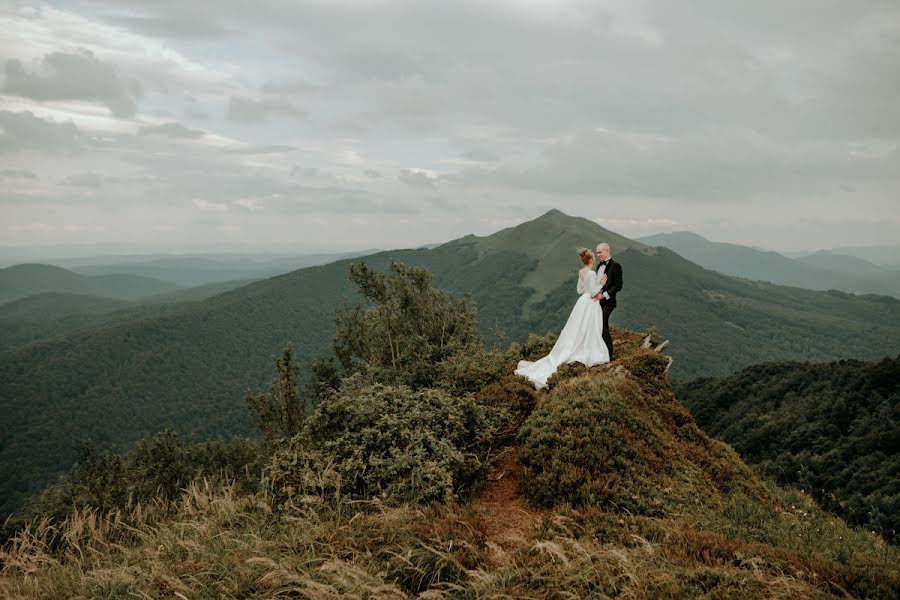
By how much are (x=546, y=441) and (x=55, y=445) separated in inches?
6368

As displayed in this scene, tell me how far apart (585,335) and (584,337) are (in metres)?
0.07

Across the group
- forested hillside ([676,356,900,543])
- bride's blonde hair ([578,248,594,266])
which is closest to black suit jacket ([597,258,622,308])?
bride's blonde hair ([578,248,594,266])

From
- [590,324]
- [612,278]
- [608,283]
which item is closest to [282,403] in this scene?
[590,324]

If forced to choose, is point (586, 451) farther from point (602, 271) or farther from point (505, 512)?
point (602, 271)

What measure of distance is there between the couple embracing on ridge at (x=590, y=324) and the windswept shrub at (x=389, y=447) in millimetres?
4938

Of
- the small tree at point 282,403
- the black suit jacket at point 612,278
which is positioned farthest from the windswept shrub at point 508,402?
the small tree at point 282,403

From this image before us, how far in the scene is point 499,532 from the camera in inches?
255

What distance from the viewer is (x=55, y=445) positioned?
126 m

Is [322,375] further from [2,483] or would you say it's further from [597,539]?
[2,483]

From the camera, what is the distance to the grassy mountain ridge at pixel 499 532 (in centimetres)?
502

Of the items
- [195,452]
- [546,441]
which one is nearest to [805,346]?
[195,452]

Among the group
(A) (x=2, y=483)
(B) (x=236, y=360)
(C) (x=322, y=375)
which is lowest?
(A) (x=2, y=483)

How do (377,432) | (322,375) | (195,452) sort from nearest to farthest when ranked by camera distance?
(377,432) < (322,375) < (195,452)

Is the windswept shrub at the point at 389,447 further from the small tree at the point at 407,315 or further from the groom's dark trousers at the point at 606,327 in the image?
the small tree at the point at 407,315
